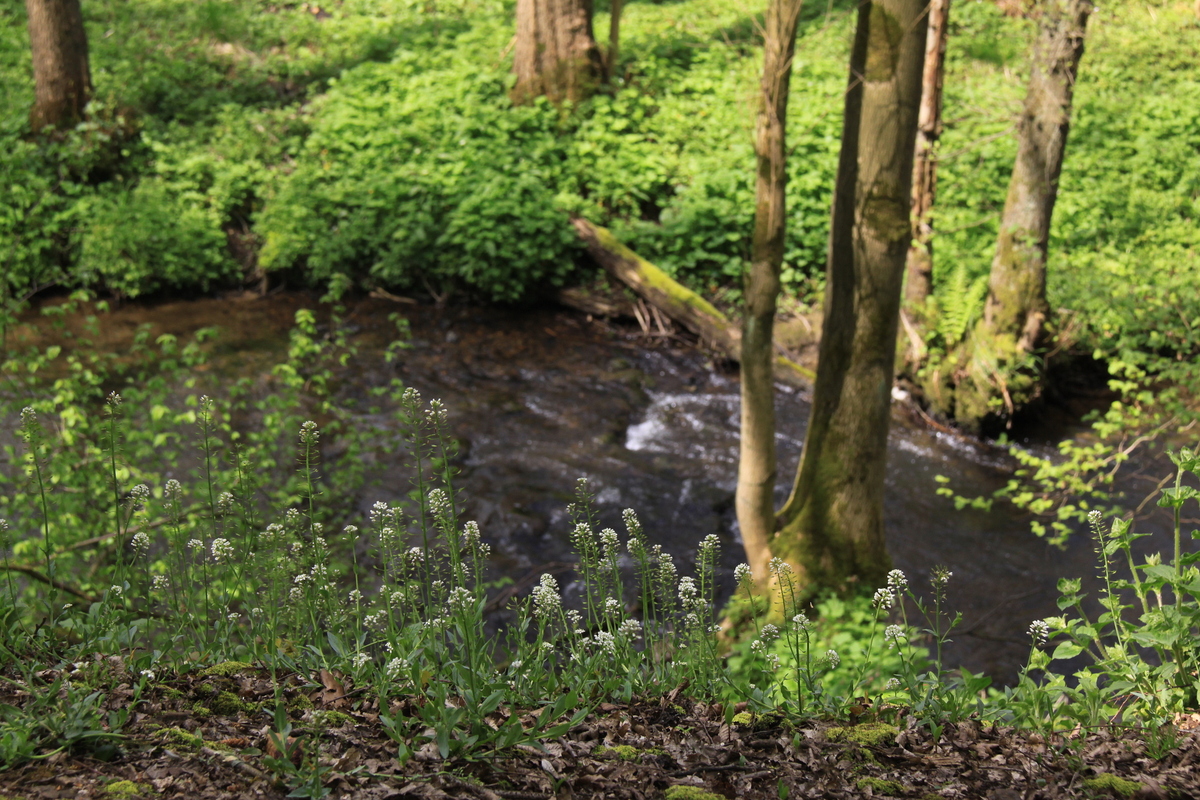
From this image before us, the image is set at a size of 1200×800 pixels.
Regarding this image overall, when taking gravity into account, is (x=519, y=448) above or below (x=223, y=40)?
below

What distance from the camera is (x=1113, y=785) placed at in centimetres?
222

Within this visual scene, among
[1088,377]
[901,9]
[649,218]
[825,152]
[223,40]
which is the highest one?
[223,40]

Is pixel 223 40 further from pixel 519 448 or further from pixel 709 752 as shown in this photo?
pixel 709 752

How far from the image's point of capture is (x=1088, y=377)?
30.7 feet

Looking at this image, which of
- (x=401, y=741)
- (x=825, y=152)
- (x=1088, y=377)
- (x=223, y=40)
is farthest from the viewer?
(x=223, y=40)

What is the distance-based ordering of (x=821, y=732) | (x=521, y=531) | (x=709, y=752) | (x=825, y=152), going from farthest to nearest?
(x=825, y=152) < (x=521, y=531) < (x=821, y=732) < (x=709, y=752)

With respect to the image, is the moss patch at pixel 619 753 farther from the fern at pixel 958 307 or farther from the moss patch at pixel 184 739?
the fern at pixel 958 307

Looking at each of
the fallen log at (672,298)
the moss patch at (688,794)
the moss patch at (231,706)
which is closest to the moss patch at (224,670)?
the moss patch at (231,706)

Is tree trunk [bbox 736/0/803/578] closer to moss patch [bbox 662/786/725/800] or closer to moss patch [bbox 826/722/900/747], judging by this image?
moss patch [bbox 826/722/900/747]

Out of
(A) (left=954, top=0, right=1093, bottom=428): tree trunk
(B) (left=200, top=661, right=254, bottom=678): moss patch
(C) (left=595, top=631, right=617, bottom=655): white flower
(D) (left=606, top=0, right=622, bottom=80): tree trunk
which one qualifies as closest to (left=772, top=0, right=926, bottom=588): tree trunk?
(C) (left=595, top=631, right=617, bottom=655): white flower

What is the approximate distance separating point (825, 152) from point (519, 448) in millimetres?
6147

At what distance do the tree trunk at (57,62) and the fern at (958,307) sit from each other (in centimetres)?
1194

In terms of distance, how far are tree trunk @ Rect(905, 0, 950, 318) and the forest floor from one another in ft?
24.0

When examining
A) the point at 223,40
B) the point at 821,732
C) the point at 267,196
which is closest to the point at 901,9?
the point at 821,732
